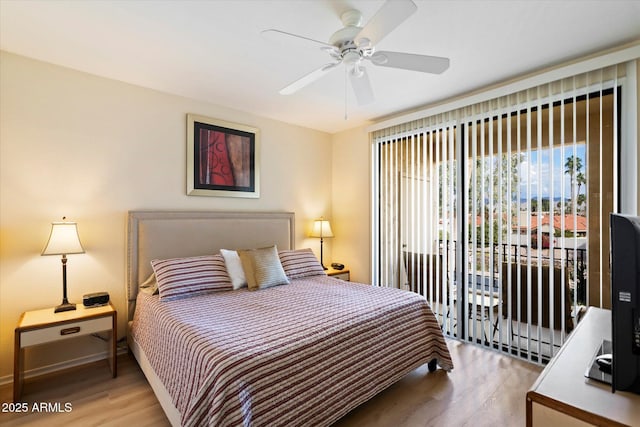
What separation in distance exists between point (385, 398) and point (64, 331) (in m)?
2.38

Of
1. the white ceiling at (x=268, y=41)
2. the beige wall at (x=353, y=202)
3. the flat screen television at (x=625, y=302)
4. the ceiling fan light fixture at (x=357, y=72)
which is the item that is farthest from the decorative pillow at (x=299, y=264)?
the flat screen television at (x=625, y=302)

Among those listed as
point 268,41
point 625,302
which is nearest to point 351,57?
point 268,41

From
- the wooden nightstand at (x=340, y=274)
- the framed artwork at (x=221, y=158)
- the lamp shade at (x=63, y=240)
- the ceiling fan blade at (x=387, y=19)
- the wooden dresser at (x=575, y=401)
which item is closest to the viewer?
the wooden dresser at (x=575, y=401)

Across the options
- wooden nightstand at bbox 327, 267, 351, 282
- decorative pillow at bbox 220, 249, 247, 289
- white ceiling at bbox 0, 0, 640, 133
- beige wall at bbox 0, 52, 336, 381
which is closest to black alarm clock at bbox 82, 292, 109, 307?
beige wall at bbox 0, 52, 336, 381

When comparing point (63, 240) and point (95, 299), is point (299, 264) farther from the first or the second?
point (63, 240)

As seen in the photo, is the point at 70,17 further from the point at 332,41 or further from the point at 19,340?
the point at 19,340

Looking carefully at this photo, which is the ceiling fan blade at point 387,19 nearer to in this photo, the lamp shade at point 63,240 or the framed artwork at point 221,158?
the framed artwork at point 221,158

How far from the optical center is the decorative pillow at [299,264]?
132 inches

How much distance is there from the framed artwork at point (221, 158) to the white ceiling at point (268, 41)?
48 cm

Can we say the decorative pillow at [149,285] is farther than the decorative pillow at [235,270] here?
No

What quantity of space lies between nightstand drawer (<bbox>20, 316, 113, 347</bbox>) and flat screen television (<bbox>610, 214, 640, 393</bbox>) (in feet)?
9.81

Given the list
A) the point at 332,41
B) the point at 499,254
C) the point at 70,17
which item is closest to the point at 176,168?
the point at 70,17

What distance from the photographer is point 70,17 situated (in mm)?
1947

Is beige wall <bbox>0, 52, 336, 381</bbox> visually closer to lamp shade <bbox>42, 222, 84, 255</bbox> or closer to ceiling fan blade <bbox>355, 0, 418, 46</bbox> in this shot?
lamp shade <bbox>42, 222, 84, 255</bbox>
